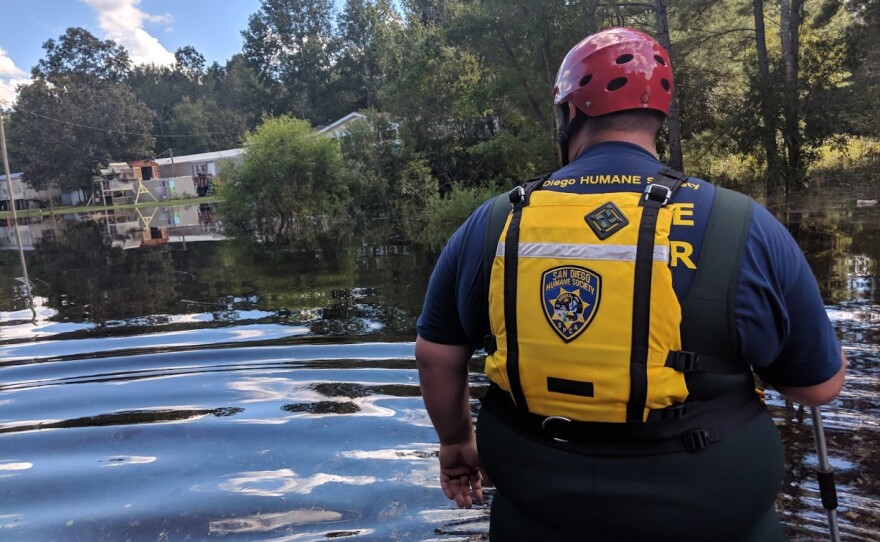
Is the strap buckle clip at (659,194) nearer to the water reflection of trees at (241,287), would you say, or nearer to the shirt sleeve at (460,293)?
the shirt sleeve at (460,293)

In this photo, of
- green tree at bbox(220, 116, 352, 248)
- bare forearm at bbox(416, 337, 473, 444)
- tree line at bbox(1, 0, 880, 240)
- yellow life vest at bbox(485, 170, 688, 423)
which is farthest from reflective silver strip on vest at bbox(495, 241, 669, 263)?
green tree at bbox(220, 116, 352, 248)

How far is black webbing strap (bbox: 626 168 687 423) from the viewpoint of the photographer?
1567mm

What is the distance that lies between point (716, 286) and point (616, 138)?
1.67ft

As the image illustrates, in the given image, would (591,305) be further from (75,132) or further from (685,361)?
(75,132)

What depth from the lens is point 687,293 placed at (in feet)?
5.17

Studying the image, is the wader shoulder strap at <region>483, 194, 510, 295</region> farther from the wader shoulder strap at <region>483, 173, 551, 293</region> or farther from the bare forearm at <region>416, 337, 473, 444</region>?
the bare forearm at <region>416, 337, 473, 444</region>

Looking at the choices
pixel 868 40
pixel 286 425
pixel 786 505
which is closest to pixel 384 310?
pixel 286 425

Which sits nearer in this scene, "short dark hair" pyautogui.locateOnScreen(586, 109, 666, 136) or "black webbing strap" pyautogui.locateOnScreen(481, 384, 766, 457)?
"black webbing strap" pyautogui.locateOnScreen(481, 384, 766, 457)

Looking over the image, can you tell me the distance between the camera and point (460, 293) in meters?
1.96

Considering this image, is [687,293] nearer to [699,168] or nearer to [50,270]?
[50,270]

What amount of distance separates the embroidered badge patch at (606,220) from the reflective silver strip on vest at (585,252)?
1.4 inches

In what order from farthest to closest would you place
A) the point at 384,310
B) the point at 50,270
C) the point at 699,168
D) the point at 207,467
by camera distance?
the point at 699,168
the point at 50,270
the point at 384,310
the point at 207,467

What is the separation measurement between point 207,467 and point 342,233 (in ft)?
60.7

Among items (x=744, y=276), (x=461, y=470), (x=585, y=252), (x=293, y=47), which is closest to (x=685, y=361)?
(x=744, y=276)
